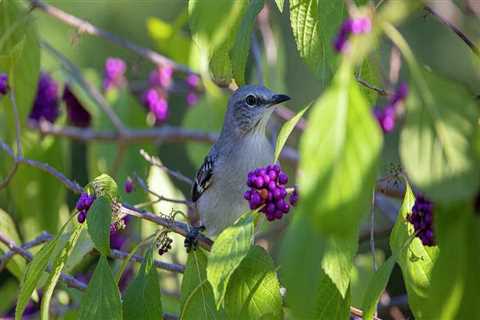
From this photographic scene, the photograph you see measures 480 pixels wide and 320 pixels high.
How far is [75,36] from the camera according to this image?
4953 millimetres

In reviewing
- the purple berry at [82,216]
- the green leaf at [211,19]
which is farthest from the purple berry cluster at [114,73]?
the green leaf at [211,19]

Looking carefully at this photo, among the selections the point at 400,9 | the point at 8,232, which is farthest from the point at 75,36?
the point at 400,9

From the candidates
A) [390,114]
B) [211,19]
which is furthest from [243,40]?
[390,114]

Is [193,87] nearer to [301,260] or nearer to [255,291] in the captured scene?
[255,291]

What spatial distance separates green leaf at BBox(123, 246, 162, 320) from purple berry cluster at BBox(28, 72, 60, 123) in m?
3.31

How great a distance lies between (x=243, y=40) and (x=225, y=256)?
75 centimetres

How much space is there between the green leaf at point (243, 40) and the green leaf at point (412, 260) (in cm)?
68

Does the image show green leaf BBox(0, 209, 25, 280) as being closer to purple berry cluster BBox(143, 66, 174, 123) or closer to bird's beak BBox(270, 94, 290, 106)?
bird's beak BBox(270, 94, 290, 106)

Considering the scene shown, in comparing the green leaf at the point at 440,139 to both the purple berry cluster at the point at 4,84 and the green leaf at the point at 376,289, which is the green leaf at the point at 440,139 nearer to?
the green leaf at the point at 376,289

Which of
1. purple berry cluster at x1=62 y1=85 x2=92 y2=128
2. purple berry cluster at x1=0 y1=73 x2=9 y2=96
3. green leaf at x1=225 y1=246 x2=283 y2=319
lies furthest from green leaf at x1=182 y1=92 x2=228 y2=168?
green leaf at x1=225 y1=246 x2=283 y2=319

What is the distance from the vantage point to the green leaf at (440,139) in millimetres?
1465

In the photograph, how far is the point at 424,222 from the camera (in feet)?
7.40

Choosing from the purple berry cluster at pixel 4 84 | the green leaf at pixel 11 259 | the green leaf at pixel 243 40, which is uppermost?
the green leaf at pixel 243 40

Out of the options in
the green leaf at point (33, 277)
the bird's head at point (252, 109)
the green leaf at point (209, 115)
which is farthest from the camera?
the green leaf at point (209, 115)
